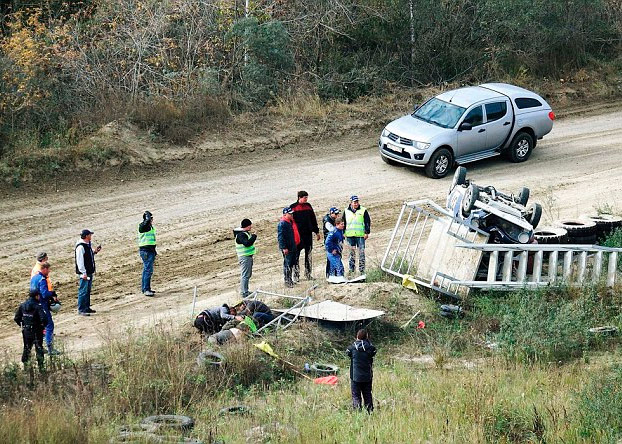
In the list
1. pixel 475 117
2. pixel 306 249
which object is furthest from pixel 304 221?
pixel 475 117

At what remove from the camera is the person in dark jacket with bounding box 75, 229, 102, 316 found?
16500 mm

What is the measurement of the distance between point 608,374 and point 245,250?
6.38 metres

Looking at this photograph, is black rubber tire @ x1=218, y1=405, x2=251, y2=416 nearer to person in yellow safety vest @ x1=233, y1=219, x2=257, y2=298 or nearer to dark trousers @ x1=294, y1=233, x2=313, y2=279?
person in yellow safety vest @ x1=233, y1=219, x2=257, y2=298

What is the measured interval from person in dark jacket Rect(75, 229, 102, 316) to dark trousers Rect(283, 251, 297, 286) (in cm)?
337

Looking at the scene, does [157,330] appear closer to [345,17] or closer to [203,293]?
[203,293]

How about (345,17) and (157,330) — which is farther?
(345,17)

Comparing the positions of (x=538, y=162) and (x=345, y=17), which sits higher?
(x=345, y=17)

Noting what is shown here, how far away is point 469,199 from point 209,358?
542 centimetres

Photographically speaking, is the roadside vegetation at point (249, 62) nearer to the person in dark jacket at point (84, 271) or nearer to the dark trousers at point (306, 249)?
the person in dark jacket at point (84, 271)

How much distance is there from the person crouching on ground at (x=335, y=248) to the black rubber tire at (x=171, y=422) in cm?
604

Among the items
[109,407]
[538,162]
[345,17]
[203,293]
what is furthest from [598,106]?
[109,407]

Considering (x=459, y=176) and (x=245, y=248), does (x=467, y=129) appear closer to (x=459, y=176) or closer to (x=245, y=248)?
(x=459, y=176)

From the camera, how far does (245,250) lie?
17125mm

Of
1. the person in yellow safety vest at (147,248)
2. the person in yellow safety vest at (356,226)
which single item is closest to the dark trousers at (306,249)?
the person in yellow safety vest at (356,226)
